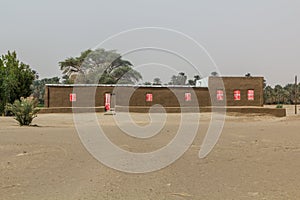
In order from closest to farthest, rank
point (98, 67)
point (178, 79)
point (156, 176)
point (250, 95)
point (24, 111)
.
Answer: point (156, 176), point (24, 111), point (178, 79), point (250, 95), point (98, 67)

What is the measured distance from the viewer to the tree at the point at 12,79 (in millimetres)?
36688

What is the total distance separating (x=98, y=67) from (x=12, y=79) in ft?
59.8

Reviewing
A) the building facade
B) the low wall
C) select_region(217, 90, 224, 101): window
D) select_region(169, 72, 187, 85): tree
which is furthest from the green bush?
select_region(217, 90, 224, 101): window

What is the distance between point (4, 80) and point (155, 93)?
1551cm

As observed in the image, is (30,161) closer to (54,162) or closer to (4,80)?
(54,162)

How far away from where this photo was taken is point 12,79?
121ft

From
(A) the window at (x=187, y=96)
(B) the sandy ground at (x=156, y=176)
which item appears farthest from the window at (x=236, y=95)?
(B) the sandy ground at (x=156, y=176)

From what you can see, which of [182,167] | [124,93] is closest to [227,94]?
[124,93]

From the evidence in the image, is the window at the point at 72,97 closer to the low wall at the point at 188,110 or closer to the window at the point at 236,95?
the low wall at the point at 188,110

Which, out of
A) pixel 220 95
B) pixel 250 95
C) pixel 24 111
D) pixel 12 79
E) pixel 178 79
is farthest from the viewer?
pixel 220 95

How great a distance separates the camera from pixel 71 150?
11.2 meters

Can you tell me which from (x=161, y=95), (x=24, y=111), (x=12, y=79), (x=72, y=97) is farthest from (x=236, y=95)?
(x=24, y=111)

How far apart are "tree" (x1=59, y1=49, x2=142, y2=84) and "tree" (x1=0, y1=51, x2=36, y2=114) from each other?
500 inches

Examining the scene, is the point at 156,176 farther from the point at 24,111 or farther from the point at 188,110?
the point at 188,110
